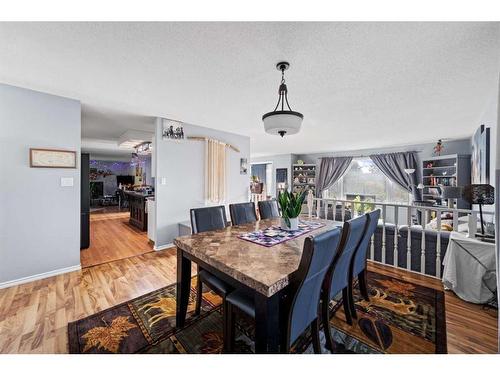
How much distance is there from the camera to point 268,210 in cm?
293

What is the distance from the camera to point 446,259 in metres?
2.19

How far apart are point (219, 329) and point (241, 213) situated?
3.88ft

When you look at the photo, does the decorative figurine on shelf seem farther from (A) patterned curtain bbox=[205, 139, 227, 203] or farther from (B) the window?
(A) patterned curtain bbox=[205, 139, 227, 203]

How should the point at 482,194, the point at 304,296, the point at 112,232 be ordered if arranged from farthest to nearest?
the point at 112,232, the point at 482,194, the point at 304,296

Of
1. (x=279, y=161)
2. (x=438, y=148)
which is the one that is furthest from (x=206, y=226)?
(x=279, y=161)

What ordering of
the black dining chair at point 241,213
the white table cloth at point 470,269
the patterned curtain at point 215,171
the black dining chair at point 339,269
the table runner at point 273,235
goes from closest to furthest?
1. the black dining chair at point 339,269
2. the table runner at point 273,235
3. the white table cloth at point 470,269
4. the black dining chair at point 241,213
5. the patterned curtain at point 215,171

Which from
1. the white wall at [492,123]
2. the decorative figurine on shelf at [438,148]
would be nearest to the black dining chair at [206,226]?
the white wall at [492,123]

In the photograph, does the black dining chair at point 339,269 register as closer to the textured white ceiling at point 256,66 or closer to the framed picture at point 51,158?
the textured white ceiling at point 256,66

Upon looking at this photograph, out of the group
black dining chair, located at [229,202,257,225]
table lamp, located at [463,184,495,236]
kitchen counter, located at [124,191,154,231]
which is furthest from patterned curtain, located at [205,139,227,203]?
table lamp, located at [463,184,495,236]

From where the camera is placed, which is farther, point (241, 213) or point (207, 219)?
point (241, 213)

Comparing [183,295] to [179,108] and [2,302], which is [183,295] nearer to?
[2,302]

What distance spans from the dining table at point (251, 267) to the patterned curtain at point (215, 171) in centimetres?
234

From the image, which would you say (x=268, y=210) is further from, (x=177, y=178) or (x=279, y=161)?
(x=279, y=161)

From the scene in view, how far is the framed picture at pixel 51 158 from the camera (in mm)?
2449
